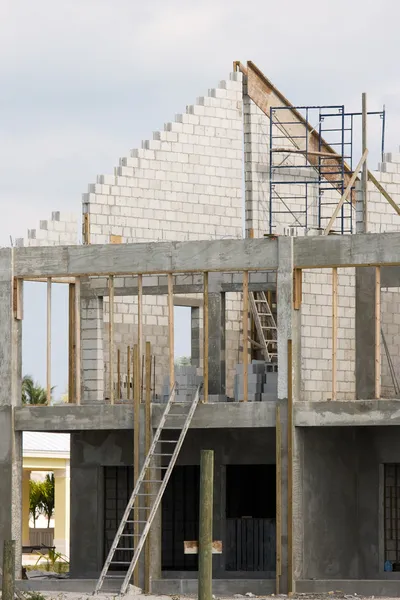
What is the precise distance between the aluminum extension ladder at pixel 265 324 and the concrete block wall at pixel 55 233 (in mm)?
4260

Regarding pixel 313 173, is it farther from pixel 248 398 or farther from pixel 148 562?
pixel 148 562

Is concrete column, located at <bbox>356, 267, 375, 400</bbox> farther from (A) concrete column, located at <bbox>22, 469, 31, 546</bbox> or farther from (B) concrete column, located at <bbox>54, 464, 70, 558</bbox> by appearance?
(B) concrete column, located at <bbox>54, 464, 70, 558</bbox>

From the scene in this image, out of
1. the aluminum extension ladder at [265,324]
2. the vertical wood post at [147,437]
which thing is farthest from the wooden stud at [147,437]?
the aluminum extension ladder at [265,324]

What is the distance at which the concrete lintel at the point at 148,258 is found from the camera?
27.3 m

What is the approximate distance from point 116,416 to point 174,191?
6598 mm

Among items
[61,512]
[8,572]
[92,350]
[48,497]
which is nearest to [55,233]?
[92,350]

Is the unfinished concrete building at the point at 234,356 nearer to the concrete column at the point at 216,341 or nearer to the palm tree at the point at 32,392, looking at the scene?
the concrete column at the point at 216,341

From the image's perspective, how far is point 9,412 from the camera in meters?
28.3

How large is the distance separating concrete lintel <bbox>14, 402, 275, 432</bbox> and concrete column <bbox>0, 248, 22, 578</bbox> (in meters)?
0.27

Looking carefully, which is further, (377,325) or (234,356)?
(234,356)

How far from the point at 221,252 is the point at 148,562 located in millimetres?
5775

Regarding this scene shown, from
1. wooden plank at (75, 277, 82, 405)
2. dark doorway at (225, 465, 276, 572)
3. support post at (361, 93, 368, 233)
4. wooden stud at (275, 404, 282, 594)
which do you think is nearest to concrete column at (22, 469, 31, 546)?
dark doorway at (225, 465, 276, 572)

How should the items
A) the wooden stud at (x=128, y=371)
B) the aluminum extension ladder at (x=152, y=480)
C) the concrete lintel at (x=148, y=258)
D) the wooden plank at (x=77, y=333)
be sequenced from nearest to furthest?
1. the aluminum extension ladder at (x=152, y=480)
2. the concrete lintel at (x=148, y=258)
3. the wooden plank at (x=77, y=333)
4. the wooden stud at (x=128, y=371)

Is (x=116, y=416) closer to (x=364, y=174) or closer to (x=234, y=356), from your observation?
(x=234, y=356)
